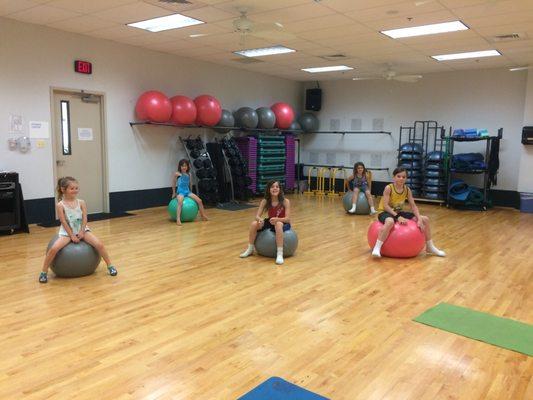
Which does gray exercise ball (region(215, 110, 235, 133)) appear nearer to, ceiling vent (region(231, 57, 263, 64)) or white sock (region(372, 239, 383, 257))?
ceiling vent (region(231, 57, 263, 64))

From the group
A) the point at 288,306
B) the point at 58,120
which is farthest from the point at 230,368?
the point at 58,120

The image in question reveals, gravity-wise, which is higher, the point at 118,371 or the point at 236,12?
the point at 236,12

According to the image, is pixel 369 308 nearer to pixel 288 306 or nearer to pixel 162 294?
pixel 288 306

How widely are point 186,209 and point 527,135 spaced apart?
21.4 ft

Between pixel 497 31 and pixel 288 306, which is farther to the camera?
pixel 497 31

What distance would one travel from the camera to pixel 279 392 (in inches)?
90.0

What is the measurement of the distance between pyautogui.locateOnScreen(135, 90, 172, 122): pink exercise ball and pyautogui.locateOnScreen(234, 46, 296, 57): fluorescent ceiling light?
5.21 feet

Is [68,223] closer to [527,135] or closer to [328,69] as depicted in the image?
[328,69]

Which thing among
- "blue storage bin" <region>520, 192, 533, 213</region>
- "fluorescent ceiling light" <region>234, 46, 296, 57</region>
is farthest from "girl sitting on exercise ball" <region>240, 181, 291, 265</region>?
"blue storage bin" <region>520, 192, 533, 213</region>

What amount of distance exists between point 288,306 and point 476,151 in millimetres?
7437

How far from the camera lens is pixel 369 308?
3529mm

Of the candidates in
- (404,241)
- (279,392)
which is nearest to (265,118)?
(404,241)

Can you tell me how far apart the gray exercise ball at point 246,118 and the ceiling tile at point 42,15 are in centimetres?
402

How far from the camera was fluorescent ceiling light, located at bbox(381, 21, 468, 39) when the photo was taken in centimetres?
600
